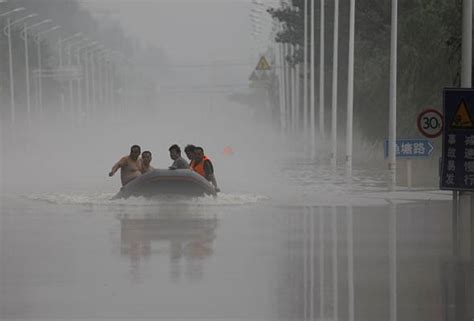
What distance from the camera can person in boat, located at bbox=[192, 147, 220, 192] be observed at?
3600cm

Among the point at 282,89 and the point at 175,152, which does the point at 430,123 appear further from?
the point at 282,89

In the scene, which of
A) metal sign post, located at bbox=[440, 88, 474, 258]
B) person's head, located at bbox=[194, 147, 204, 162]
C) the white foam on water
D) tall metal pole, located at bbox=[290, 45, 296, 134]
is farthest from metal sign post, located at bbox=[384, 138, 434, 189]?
tall metal pole, located at bbox=[290, 45, 296, 134]

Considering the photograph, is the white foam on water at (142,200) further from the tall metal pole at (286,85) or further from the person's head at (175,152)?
the tall metal pole at (286,85)

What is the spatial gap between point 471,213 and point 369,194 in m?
13.2

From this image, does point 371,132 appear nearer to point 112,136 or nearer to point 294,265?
point 294,265

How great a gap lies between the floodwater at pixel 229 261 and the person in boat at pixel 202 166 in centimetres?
73

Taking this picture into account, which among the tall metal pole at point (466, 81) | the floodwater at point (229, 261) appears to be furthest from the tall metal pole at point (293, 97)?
the tall metal pole at point (466, 81)

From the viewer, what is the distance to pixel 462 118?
958 inches

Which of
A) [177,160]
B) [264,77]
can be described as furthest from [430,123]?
[264,77]

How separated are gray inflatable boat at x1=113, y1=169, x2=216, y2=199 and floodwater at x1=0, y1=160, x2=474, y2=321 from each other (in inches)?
9.0

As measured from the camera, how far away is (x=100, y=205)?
34719 millimetres

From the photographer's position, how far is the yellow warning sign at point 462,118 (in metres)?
24.2

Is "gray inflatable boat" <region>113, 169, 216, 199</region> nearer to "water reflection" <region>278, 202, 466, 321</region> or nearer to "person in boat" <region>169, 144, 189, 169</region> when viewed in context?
"person in boat" <region>169, 144, 189, 169</region>

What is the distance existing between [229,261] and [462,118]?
16.6 feet
